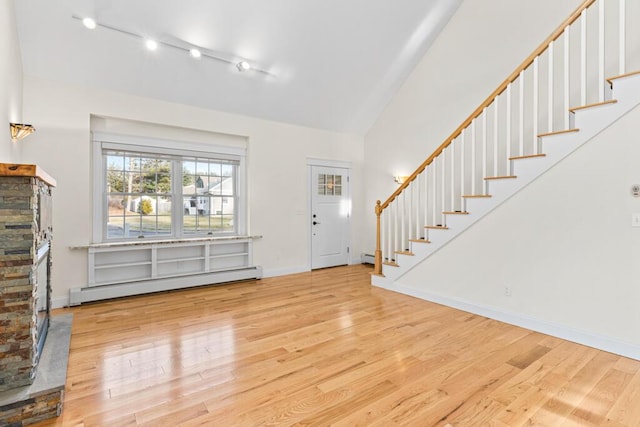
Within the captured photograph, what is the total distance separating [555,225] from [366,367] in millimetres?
2284

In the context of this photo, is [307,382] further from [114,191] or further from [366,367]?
[114,191]

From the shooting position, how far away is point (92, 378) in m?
2.32

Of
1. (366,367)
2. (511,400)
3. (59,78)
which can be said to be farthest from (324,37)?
(511,400)

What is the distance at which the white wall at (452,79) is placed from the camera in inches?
177

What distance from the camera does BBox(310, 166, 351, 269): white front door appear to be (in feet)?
20.6

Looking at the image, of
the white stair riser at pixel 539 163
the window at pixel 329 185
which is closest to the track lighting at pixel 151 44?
the window at pixel 329 185

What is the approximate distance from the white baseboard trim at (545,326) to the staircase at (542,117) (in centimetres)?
63

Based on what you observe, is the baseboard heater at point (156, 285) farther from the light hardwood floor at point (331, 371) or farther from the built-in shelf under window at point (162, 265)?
the light hardwood floor at point (331, 371)

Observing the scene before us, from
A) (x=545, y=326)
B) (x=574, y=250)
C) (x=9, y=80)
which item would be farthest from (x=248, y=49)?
(x=545, y=326)

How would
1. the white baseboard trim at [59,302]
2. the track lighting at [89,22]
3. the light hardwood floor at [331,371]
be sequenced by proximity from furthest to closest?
the white baseboard trim at [59,302]
the track lighting at [89,22]
the light hardwood floor at [331,371]

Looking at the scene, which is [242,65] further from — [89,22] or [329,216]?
[329,216]

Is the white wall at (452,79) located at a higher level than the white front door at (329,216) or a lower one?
higher

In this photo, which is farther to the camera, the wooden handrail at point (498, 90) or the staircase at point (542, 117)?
the wooden handrail at point (498, 90)

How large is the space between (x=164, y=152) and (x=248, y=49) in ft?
6.42
